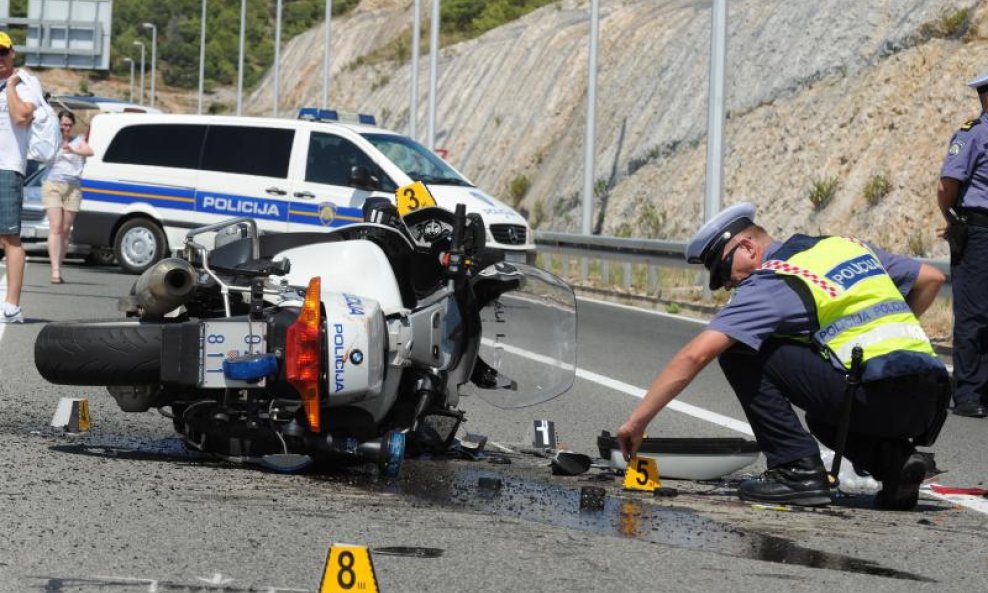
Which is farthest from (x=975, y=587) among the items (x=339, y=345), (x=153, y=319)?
(x=153, y=319)

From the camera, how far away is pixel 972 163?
10.7 meters

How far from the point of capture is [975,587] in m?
5.38

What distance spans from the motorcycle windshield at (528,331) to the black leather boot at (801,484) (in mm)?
1098

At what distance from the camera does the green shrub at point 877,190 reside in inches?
1101

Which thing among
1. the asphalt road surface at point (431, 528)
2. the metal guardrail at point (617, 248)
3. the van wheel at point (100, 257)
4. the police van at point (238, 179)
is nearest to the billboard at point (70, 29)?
the van wheel at point (100, 257)

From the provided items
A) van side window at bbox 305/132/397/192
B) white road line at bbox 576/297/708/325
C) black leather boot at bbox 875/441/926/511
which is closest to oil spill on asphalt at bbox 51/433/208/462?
black leather boot at bbox 875/441/926/511

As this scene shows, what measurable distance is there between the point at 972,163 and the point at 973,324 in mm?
975

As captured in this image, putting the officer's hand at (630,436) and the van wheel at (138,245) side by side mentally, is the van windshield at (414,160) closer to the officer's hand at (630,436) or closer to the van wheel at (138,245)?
the van wheel at (138,245)

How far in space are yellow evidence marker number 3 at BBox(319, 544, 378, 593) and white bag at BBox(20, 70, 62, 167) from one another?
882 centimetres

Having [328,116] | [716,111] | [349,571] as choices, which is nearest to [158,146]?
[328,116]

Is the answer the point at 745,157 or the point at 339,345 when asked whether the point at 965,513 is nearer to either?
the point at 339,345

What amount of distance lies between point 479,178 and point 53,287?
3289cm

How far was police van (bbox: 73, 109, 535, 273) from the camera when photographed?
786 inches

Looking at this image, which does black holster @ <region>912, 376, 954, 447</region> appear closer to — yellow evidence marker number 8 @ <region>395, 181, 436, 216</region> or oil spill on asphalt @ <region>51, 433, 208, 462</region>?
yellow evidence marker number 8 @ <region>395, 181, 436, 216</region>
